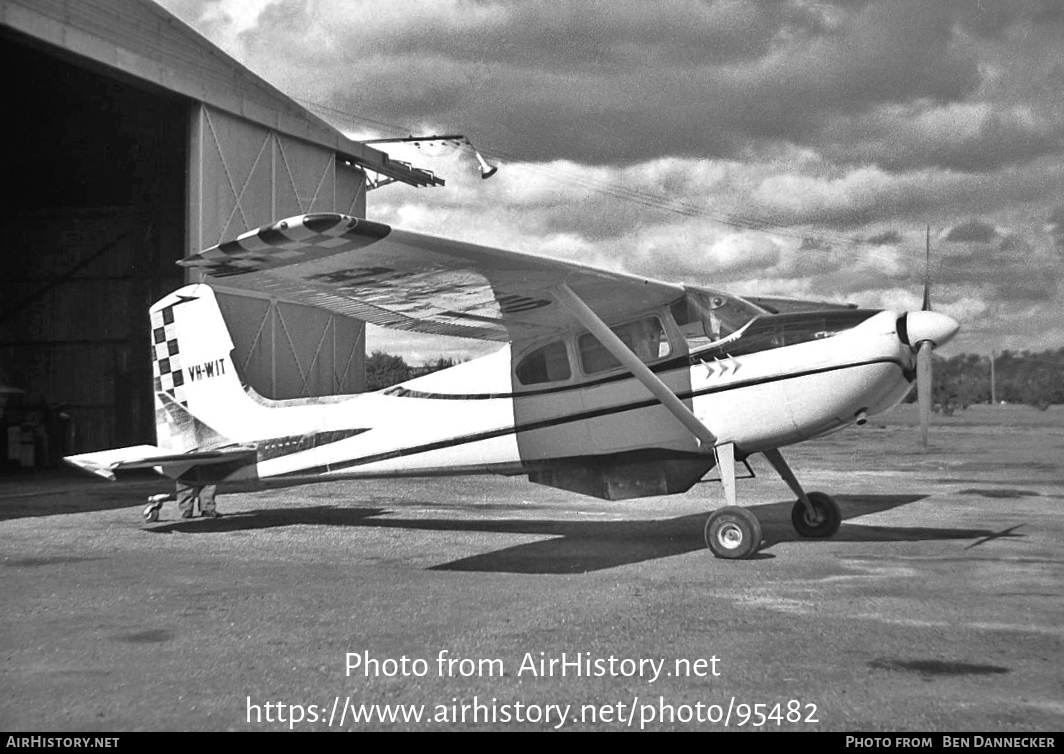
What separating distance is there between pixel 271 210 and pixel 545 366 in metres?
11.8

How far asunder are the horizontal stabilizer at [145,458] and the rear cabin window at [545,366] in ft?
11.1

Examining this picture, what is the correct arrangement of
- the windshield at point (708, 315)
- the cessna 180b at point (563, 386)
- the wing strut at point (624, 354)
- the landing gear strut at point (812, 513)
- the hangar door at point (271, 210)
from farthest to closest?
the hangar door at point (271, 210), the landing gear strut at point (812, 513), the windshield at point (708, 315), the wing strut at point (624, 354), the cessna 180b at point (563, 386)

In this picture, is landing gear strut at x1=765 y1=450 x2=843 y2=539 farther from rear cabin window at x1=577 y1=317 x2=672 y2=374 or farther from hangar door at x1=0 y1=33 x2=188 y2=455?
hangar door at x1=0 y1=33 x2=188 y2=455

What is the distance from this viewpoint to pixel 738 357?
8.88 meters

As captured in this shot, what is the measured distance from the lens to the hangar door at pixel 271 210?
59.0ft

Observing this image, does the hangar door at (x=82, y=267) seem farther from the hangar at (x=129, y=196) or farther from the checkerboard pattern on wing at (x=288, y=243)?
the checkerboard pattern on wing at (x=288, y=243)

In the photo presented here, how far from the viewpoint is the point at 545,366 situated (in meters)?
9.82

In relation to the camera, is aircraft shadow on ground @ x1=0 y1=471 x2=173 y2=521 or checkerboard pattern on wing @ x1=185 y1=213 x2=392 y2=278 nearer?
checkerboard pattern on wing @ x1=185 y1=213 x2=392 y2=278

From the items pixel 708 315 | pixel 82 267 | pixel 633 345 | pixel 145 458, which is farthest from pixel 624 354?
pixel 82 267

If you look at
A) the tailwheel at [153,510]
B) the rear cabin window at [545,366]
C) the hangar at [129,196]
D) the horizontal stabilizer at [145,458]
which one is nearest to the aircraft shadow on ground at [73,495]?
the tailwheel at [153,510]

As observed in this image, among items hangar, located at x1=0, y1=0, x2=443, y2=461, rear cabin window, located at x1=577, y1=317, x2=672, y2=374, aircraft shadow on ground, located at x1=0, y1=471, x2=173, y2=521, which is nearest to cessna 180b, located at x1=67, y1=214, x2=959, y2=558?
rear cabin window, located at x1=577, y1=317, x2=672, y2=374

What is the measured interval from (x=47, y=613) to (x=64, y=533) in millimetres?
4901

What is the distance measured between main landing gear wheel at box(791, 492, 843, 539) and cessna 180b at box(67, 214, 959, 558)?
20 mm

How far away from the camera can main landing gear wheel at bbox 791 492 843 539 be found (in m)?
9.62
